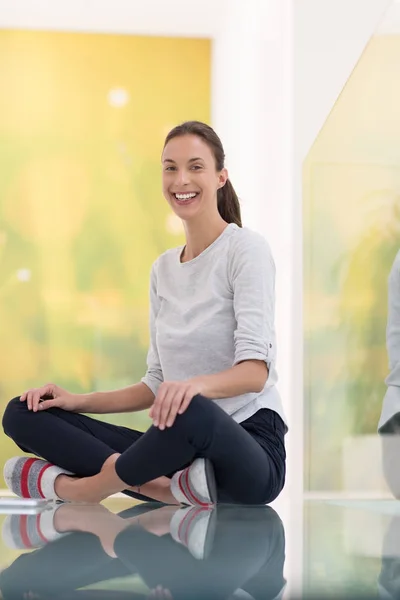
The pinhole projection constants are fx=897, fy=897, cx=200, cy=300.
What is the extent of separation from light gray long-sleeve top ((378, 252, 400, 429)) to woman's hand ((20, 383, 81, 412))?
2.42 ft

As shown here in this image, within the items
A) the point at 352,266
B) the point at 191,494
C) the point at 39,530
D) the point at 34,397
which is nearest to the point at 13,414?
the point at 34,397

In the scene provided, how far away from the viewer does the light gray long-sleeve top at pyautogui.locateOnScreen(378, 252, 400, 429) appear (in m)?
2.09

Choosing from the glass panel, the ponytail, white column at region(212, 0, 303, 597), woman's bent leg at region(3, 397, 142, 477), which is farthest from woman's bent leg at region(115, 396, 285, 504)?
white column at region(212, 0, 303, 597)

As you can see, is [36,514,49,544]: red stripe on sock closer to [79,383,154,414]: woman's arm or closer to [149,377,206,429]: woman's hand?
[149,377,206,429]: woman's hand

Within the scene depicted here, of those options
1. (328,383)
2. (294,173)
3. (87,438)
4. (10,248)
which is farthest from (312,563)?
(10,248)

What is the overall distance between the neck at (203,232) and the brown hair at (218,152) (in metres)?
0.10

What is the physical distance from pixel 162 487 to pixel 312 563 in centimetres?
93

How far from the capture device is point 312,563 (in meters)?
1.14

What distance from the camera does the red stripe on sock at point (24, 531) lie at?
1283 millimetres

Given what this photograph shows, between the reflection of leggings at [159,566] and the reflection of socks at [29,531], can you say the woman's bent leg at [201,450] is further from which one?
the reflection of leggings at [159,566]

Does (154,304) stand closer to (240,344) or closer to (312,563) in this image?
(240,344)

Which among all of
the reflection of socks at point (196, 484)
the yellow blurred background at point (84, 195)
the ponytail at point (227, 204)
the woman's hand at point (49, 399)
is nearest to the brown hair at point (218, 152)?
the ponytail at point (227, 204)

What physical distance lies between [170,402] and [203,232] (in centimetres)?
60

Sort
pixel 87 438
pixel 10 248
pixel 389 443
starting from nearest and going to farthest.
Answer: pixel 87 438, pixel 389 443, pixel 10 248
